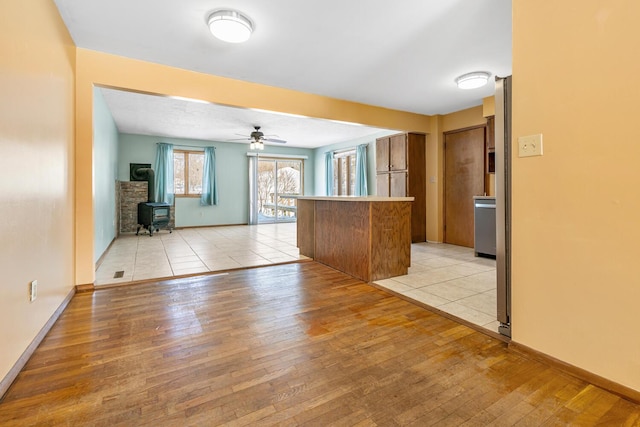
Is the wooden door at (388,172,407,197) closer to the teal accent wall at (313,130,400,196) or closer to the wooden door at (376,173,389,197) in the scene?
the wooden door at (376,173,389,197)

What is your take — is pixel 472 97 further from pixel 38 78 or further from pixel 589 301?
pixel 38 78

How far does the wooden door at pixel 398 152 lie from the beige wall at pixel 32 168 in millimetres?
5069

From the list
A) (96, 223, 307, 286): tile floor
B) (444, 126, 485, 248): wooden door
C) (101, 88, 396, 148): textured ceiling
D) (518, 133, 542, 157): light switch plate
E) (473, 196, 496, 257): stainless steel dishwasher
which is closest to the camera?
(518, 133, 542, 157): light switch plate

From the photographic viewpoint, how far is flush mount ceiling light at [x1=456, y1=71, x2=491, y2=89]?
3.69 metres

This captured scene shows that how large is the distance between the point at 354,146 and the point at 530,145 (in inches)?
264

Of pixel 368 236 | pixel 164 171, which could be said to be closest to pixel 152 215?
pixel 164 171

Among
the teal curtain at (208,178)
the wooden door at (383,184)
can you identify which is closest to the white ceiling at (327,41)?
the wooden door at (383,184)

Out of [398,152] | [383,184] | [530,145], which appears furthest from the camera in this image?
[383,184]

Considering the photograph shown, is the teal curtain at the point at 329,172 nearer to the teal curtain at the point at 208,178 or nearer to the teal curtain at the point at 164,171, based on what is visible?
the teal curtain at the point at 208,178

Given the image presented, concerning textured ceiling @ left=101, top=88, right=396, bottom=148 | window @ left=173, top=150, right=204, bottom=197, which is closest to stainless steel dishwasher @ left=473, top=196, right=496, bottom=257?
textured ceiling @ left=101, top=88, right=396, bottom=148

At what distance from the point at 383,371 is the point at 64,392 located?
1.58m

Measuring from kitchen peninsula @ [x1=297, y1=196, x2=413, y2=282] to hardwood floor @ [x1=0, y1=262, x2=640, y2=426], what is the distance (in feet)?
2.69

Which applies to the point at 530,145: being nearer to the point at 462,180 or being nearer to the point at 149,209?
the point at 462,180

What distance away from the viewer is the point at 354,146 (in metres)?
8.24
